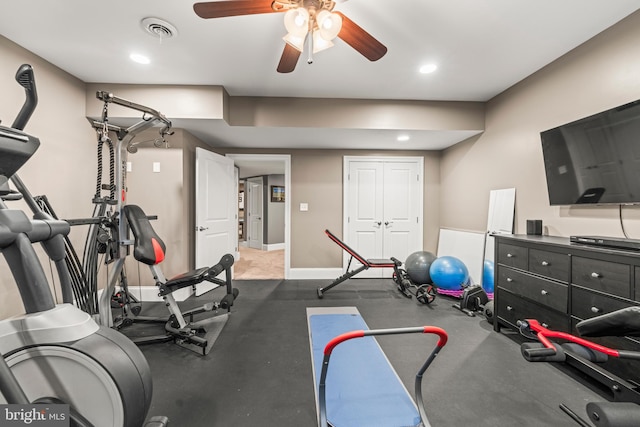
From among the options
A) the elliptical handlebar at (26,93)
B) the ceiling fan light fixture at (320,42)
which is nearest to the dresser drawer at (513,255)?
the ceiling fan light fixture at (320,42)

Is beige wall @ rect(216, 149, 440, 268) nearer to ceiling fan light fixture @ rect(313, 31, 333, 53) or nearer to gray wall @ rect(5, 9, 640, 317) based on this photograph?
gray wall @ rect(5, 9, 640, 317)

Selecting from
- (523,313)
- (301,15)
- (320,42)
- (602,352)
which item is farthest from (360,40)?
(523,313)

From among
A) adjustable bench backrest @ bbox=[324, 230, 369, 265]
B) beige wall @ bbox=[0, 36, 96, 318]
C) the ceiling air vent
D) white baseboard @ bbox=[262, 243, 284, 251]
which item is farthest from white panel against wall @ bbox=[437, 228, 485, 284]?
beige wall @ bbox=[0, 36, 96, 318]

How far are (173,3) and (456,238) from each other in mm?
4301

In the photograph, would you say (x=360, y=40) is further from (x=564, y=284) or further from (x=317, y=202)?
(x=317, y=202)

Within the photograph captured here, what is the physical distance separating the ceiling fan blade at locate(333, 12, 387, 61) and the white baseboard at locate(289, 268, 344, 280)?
3.47 meters

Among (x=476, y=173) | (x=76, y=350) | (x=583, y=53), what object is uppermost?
(x=583, y=53)

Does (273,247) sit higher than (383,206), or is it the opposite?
(383,206)

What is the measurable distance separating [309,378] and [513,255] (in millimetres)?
2089

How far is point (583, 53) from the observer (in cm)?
223

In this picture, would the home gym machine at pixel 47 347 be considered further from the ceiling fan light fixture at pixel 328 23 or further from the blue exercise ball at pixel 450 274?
the blue exercise ball at pixel 450 274

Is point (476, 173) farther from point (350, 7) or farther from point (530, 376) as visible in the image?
point (350, 7)

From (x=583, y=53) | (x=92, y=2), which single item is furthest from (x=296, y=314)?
(x=583, y=53)

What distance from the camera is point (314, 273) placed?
4.60m
